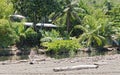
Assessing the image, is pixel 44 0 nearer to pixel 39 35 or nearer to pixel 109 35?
pixel 39 35

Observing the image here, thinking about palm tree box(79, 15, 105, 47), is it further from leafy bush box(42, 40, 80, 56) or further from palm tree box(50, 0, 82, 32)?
leafy bush box(42, 40, 80, 56)

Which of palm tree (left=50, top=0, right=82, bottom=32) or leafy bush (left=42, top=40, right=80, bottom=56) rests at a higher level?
palm tree (left=50, top=0, right=82, bottom=32)

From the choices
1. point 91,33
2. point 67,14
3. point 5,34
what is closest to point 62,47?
Result: point 91,33

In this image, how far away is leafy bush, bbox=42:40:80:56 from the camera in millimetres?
50000

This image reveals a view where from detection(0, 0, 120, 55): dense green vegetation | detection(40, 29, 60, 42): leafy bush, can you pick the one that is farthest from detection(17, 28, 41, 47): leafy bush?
detection(40, 29, 60, 42): leafy bush

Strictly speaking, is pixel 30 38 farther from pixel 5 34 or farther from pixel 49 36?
pixel 5 34

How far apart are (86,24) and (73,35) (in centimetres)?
546

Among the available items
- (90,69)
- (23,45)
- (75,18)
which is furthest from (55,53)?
(90,69)

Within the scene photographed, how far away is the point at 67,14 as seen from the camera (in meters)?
58.1

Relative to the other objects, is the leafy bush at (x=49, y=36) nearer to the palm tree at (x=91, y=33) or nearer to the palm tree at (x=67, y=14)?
the palm tree at (x=91, y=33)

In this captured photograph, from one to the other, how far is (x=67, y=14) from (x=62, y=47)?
9.18 m

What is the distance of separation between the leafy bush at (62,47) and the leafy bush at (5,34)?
5230 millimetres

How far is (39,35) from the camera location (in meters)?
55.8

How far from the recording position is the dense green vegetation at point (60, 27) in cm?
5016
